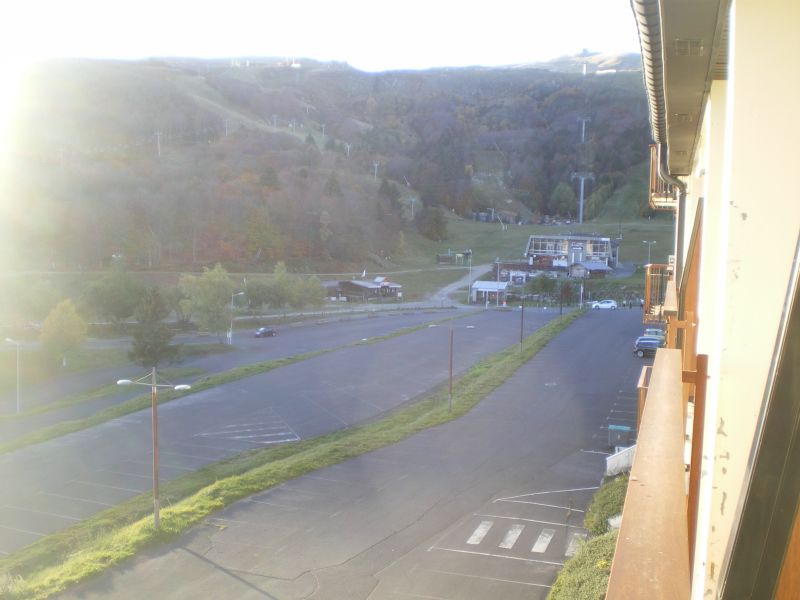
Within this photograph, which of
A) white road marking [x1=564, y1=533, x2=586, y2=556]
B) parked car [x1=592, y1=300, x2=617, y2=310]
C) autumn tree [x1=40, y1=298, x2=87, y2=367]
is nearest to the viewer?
white road marking [x1=564, y1=533, x2=586, y2=556]

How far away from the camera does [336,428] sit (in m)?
12.5

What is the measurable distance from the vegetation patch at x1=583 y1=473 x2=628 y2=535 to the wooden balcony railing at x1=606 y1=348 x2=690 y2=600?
20.4 ft

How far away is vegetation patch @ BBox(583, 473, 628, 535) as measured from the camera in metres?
7.50

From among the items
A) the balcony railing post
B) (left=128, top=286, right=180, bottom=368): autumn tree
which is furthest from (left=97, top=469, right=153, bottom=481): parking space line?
the balcony railing post

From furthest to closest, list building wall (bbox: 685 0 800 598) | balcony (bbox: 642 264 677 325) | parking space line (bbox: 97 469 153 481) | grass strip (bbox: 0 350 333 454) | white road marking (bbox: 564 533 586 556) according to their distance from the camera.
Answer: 1. grass strip (bbox: 0 350 333 454)
2. parking space line (bbox: 97 469 153 481)
3. white road marking (bbox: 564 533 586 556)
4. balcony (bbox: 642 264 677 325)
5. building wall (bbox: 685 0 800 598)

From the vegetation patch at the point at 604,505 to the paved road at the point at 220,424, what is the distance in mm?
5299

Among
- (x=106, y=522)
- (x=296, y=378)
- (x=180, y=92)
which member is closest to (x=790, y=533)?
(x=106, y=522)

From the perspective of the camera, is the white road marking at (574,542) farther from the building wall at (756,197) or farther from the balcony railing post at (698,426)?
the building wall at (756,197)

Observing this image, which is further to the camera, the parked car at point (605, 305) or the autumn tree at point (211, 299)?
the parked car at point (605, 305)

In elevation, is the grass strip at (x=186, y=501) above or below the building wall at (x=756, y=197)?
below

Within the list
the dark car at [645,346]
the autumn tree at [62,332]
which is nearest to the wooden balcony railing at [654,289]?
the dark car at [645,346]

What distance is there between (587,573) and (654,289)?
8.85ft

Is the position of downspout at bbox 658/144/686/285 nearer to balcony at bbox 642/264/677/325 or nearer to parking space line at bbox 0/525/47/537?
balcony at bbox 642/264/677/325

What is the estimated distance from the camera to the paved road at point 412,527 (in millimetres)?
6469
